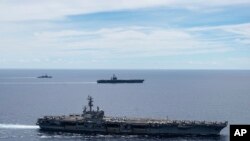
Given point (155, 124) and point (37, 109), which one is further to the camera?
point (37, 109)

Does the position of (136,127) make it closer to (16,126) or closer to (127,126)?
(127,126)

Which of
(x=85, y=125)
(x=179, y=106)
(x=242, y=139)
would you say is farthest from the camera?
(x=179, y=106)

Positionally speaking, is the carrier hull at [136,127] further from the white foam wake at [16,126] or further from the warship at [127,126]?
the white foam wake at [16,126]

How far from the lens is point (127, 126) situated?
81.9 metres

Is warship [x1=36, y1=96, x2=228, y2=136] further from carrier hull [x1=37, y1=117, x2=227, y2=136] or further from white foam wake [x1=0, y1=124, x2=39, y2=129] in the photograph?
white foam wake [x1=0, y1=124, x2=39, y2=129]

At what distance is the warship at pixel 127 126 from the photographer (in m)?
79.8

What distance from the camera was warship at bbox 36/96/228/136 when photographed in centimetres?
7975

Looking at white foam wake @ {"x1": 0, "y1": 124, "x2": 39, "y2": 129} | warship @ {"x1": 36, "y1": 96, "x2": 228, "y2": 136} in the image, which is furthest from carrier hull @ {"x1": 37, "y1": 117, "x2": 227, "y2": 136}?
white foam wake @ {"x1": 0, "y1": 124, "x2": 39, "y2": 129}

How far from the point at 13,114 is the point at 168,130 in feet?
155

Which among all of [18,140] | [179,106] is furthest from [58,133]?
[179,106]

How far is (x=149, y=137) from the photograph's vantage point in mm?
78625

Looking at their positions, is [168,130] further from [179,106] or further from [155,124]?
[179,106]

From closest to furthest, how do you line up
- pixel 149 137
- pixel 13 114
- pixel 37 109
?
pixel 149 137 < pixel 13 114 < pixel 37 109

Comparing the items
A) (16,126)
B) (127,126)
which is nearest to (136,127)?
(127,126)
